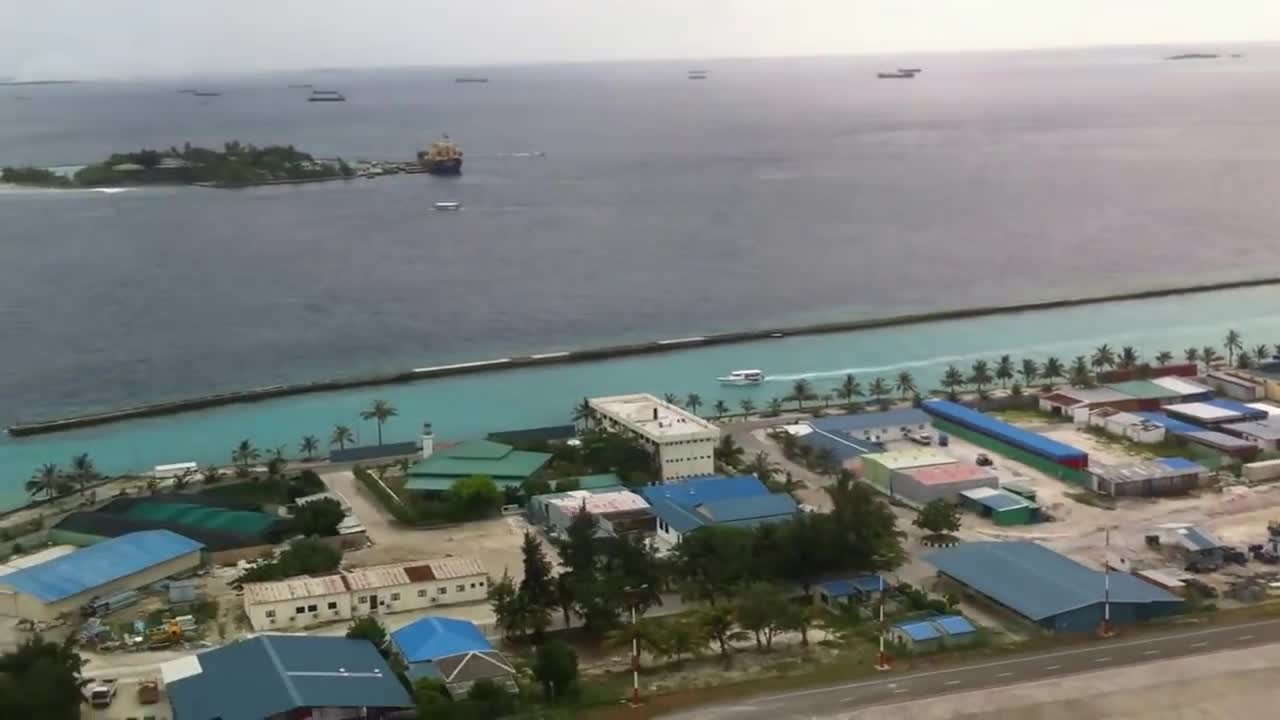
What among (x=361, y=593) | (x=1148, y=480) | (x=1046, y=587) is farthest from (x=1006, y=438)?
(x=361, y=593)

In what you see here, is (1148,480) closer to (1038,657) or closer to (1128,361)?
(1038,657)

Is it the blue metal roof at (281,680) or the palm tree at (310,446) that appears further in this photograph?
the palm tree at (310,446)

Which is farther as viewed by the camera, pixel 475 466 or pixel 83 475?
pixel 83 475

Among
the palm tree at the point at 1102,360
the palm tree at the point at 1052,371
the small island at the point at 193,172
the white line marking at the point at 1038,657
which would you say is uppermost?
the small island at the point at 193,172

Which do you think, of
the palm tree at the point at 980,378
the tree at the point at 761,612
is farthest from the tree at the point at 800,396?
the tree at the point at 761,612

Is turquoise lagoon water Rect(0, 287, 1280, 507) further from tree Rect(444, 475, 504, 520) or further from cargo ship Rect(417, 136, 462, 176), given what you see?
cargo ship Rect(417, 136, 462, 176)

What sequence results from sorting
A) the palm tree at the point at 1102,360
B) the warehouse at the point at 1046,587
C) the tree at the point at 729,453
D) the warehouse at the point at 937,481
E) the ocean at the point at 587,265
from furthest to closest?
the ocean at the point at 587,265 → the palm tree at the point at 1102,360 → the tree at the point at 729,453 → the warehouse at the point at 937,481 → the warehouse at the point at 1046,587

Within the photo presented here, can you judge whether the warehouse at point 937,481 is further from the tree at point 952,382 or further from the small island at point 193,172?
the small island at point 193,172

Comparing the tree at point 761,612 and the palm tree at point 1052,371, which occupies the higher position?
the palm tree at point 1052,371
